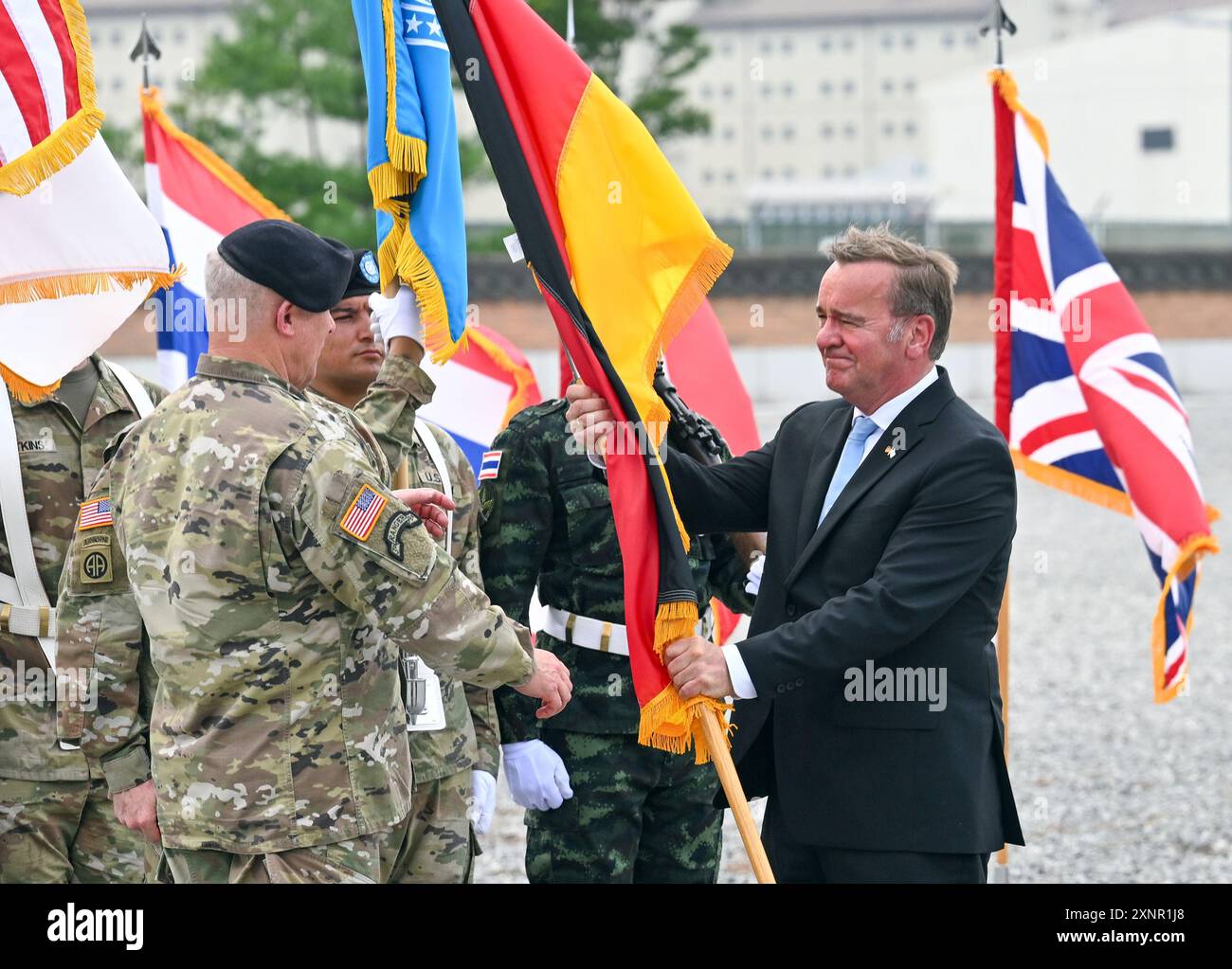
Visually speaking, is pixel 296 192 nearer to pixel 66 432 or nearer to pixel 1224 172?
pixel 66 432

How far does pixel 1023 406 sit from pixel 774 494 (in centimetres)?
201

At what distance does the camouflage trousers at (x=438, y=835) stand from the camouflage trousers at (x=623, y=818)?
0.77ft

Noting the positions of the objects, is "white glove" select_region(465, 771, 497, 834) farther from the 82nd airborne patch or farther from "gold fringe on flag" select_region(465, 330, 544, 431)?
"gold fringe on flag" select_region(465, 330, 544, 431)

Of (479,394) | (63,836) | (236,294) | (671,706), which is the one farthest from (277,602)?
(479,394)

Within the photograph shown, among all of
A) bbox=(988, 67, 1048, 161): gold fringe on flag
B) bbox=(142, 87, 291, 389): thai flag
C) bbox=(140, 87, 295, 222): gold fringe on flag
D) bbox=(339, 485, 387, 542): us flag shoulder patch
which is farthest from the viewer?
bbox=(140, 87, 295, 222): gold fringe on flag

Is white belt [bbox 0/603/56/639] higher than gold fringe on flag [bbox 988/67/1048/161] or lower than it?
lower

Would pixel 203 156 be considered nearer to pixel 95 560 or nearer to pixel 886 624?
pixel 95 560

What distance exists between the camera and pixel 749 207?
2141 inches

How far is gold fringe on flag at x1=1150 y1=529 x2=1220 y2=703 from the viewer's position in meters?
4.71

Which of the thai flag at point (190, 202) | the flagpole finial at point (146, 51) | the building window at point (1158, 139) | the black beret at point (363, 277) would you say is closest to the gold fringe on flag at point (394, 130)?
the black beret at point (363, 277)

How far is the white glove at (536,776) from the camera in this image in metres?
3.66

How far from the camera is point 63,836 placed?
148 inches

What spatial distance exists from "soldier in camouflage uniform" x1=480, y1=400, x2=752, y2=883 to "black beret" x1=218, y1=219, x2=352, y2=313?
3.23 ft

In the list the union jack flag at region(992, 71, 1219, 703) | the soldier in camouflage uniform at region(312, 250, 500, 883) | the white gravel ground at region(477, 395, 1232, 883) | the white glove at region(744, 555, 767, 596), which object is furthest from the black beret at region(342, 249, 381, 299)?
the white gravel ground at region(477, 395, 1232, 883)
